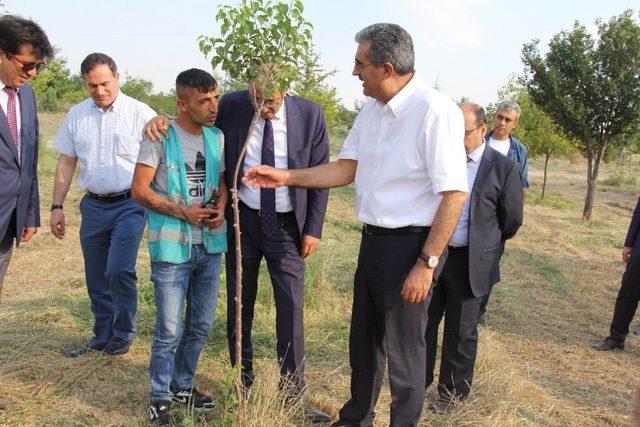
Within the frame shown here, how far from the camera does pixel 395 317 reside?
295 centimetres

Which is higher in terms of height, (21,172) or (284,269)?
(21,172)

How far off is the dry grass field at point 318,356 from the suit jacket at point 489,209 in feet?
2.59

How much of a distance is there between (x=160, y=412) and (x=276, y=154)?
1.57 metres

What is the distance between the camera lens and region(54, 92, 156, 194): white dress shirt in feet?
13.8

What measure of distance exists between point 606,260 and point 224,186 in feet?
26.7

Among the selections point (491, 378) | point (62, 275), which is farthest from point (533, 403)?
point (62, 275)

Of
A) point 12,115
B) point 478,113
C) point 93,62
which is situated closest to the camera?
point 12,115

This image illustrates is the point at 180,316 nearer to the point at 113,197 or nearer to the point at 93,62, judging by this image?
the point at 113,197

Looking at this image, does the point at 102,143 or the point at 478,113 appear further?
the point at 102,143

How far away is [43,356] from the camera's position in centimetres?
413

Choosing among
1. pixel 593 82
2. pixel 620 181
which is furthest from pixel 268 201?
pixel 620 181

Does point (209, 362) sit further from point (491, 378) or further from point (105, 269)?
point (491, 378)

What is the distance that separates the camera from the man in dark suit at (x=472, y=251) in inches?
146

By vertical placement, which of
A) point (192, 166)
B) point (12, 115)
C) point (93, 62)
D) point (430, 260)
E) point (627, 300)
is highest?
point (93, 62)
